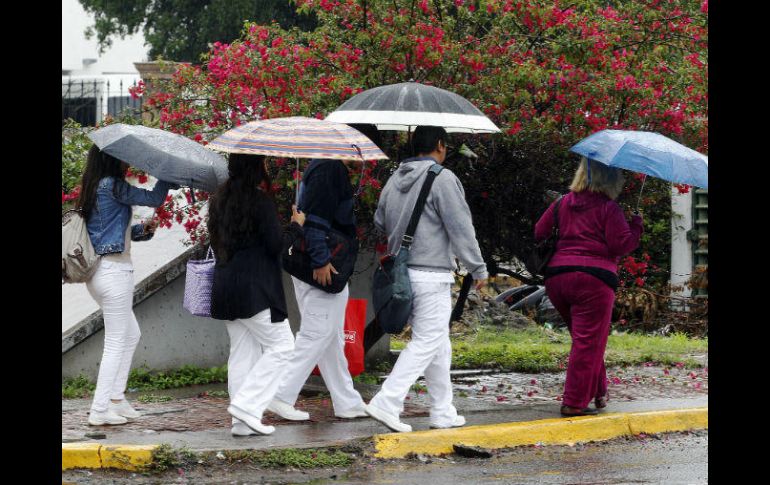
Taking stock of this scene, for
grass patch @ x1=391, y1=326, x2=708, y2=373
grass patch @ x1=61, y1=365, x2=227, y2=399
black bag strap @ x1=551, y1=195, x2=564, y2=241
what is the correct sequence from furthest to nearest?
1. grass patch @ x1=391, y1=326, x2=708, y2=373
2. grass patch @ x1=61, y1=365, x2=227, y2=399
3. black bag strap @ x1=551, y1=195, x2=564, y2=241

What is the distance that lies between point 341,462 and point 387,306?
3.52 feet

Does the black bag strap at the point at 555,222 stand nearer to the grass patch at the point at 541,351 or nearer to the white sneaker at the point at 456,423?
the white sneaker at the point at 456,423

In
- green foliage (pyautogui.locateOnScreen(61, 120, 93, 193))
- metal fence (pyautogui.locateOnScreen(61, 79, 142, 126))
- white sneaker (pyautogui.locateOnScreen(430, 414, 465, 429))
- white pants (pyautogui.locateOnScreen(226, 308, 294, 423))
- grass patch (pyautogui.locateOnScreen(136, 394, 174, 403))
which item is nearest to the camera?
white pants (pyautogui.locateOnScreen(226, 308, 294, 423))

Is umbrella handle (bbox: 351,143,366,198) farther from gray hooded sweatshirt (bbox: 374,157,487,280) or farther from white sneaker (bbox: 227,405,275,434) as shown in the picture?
white sneaker (bbox: 227,405,275,434)

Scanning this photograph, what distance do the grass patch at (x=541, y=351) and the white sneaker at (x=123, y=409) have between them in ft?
12.9

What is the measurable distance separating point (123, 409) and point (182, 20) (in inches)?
1155

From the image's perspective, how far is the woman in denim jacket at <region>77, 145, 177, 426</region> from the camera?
753 cm

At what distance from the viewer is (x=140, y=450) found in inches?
260

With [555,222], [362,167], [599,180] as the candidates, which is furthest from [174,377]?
[599,180]

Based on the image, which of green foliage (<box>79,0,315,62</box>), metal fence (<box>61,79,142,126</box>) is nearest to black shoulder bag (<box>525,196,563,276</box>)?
metal fence (<box>61,79,142,126</box>)

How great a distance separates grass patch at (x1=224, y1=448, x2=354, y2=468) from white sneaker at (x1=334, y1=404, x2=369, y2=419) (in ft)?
3.64

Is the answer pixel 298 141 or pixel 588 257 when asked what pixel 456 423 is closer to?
pixel 588 257

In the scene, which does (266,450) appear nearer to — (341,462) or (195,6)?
(341,462)

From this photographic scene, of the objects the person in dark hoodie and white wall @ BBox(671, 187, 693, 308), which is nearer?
the person in dark hoodie
